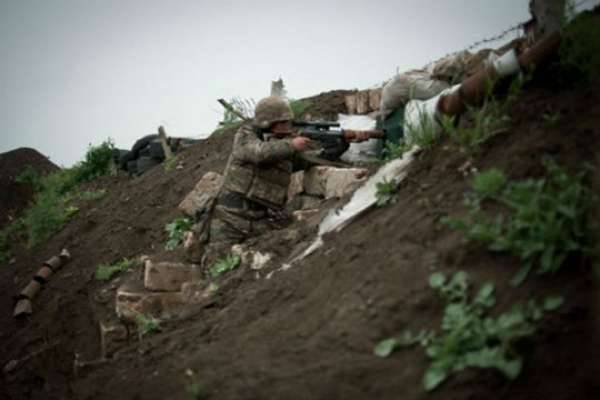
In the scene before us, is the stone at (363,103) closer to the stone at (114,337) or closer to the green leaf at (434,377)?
the stone at (114,337)

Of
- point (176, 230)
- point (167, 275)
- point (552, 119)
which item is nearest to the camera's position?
point (552, 119)

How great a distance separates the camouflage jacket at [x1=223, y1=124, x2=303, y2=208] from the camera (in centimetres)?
475

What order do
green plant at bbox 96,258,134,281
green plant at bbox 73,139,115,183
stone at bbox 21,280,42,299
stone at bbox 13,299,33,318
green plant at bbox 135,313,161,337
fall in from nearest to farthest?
green plant at bbox 135,313,161,337 → green plant at bbox 96,258,134,281 → stone at bbox 13,299,33,318 → stone at bbox 21,280,42,299 → green plant at bbox 73,139,115,183

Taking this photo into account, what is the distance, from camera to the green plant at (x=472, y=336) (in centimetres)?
152

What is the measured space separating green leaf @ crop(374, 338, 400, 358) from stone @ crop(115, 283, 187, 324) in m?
2.83

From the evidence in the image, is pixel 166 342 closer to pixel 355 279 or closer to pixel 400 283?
pixel 355 279

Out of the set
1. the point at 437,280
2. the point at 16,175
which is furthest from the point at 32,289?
the point at 16,175

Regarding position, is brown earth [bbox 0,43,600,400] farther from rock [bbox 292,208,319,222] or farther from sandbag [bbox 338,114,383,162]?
sandbag [bbox 338,114,383,162]

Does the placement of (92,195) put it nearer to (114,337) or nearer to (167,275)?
(167,275)

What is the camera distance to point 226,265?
169 inches

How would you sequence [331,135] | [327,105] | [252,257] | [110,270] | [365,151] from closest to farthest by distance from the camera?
[252,257]
[331,135]
[365,151]
[110,270]
[327,105]

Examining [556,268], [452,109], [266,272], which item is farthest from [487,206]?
[266,272]

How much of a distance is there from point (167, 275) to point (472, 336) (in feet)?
12.0

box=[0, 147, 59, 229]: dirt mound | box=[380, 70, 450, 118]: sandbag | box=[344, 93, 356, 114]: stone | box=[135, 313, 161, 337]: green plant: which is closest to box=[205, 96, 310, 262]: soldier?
box=[380, 70, 450, 118]: sandbag
